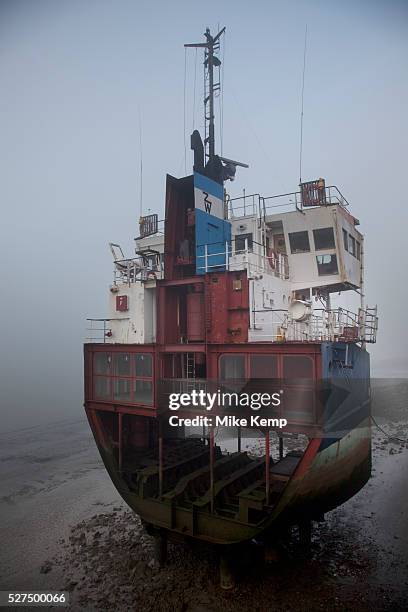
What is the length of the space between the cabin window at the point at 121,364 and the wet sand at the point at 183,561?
7266 millimetres

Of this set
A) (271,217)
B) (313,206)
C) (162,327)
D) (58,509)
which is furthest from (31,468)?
(313,206)

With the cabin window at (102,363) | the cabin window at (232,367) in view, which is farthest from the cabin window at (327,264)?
the cabin window at (102,363)

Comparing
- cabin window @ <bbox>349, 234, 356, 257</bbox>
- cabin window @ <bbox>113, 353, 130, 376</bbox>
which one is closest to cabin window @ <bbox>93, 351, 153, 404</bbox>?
cabin window @ <bbox>113, 353, 130, 376</bbox>

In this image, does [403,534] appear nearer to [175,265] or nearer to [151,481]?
[151,481]

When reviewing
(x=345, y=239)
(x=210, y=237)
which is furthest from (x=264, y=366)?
(x=345, y=239)

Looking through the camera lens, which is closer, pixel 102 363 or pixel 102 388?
pixel 102 388

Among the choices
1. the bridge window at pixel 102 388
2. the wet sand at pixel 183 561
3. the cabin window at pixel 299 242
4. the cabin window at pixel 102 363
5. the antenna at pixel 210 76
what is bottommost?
the wet sand at pixel 183 561

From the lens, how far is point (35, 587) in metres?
14.3

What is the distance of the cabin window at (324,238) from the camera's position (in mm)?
17844

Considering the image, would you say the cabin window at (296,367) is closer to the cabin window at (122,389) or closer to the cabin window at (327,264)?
the cabin window at (122,389)

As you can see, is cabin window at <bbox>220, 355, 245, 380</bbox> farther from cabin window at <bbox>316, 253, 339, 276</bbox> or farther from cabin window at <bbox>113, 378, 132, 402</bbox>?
cabin window at <bbox>316, 253, 339, 276</bbox>

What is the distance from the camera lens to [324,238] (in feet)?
59.2

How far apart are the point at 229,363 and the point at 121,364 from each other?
15.3ft

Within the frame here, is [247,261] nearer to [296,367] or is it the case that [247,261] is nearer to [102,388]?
[296,367]
